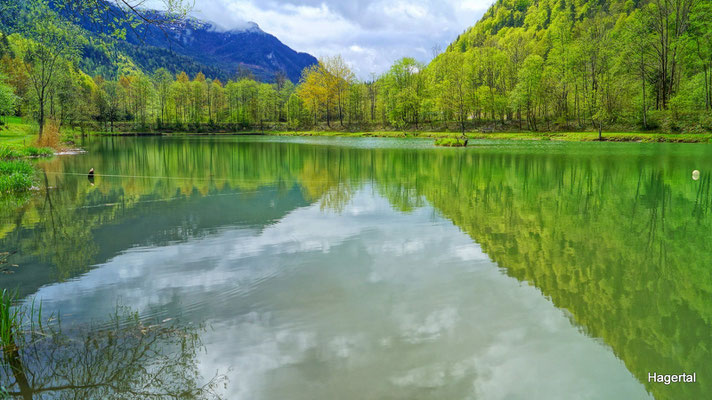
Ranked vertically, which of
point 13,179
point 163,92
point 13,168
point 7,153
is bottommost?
point 13,179

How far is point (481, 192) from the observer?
1716cm

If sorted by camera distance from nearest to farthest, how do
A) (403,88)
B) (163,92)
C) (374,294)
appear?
(374,294)
(403,88)
(163,92)

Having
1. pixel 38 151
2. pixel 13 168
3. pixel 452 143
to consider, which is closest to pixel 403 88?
pixel 452 143

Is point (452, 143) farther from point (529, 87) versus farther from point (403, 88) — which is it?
point (403, 88)

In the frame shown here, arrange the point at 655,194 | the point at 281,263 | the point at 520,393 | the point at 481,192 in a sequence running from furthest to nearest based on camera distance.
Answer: the point at 481,192 < the point at 655,194 < the point at 281,263 < the point at 520,393

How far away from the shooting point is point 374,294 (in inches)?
268

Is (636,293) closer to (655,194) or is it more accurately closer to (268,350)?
(268,350)

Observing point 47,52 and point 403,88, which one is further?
point 403,88

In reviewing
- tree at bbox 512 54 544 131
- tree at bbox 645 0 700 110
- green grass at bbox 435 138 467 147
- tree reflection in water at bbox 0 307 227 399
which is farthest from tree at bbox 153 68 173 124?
tree reflection in water at bbox 0 307 227 399

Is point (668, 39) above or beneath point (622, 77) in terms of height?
above

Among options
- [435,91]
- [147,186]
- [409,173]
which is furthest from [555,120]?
[147,186]

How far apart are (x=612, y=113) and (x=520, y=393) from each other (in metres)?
69.8

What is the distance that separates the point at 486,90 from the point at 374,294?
254 feet

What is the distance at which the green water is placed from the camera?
4.53 metres
